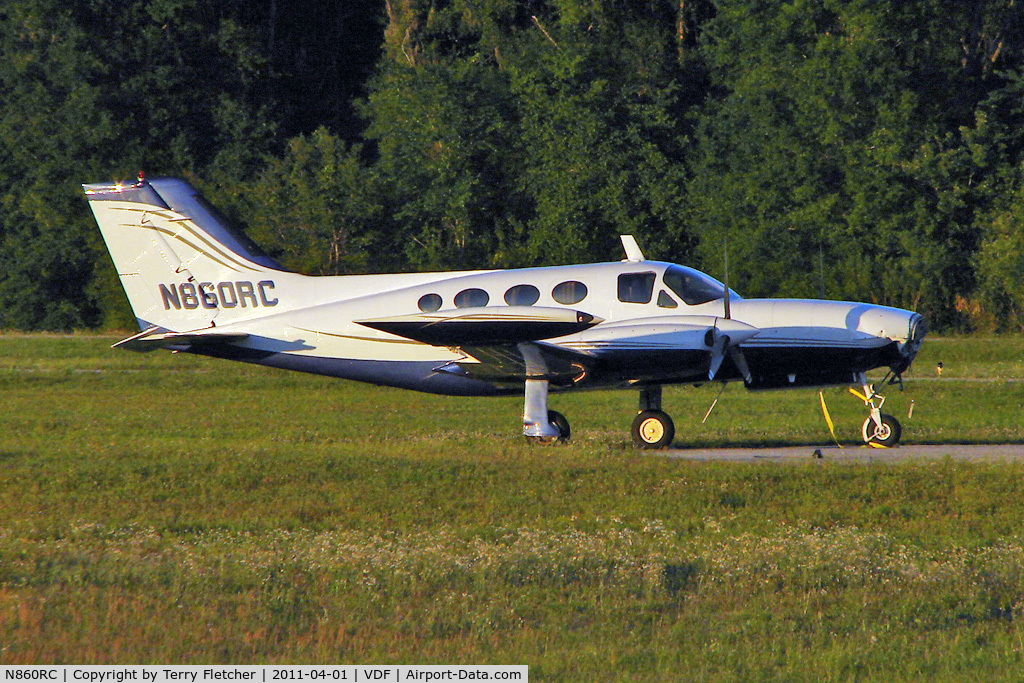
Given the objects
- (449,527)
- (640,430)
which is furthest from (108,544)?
(640,430)

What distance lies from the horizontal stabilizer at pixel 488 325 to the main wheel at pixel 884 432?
13.3ft

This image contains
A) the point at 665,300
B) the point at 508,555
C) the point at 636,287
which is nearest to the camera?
the point at 508,555

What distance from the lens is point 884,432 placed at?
16266 mm

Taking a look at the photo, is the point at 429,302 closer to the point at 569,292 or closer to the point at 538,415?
the point at 569,292

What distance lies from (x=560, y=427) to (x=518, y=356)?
146 cm

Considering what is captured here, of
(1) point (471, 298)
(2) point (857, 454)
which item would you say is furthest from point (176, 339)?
(2) point (857, 454)

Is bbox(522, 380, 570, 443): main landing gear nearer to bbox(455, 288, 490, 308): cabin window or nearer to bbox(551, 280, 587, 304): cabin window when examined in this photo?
bbox(551, 280, 587, 304): cabin window

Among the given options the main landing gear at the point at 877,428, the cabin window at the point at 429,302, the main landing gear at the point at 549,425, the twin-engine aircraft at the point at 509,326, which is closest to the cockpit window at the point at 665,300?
the twin-engine aircraft at the point at 509,326

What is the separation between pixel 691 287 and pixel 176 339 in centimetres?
714

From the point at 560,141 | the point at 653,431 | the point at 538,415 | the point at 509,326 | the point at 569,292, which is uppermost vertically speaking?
the point at 560,141

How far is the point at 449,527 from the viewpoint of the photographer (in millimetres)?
11125

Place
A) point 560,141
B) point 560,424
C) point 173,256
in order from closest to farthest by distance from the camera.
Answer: point 560,424, point 173,256, point 560,141

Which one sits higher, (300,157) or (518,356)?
(300,157)

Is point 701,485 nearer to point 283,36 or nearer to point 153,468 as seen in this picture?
point 153,468
